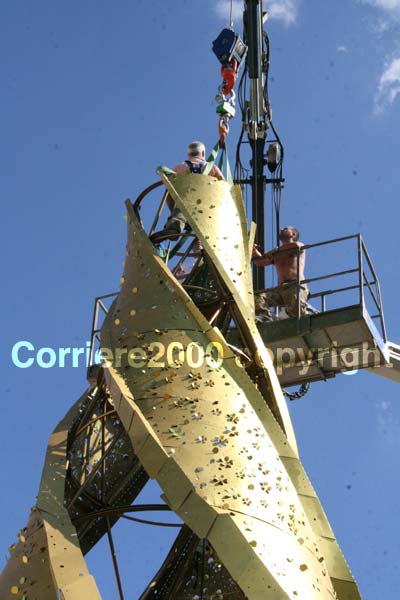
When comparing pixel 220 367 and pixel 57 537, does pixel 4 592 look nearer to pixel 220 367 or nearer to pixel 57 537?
pixel 57 537

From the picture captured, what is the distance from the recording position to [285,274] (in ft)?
53.2

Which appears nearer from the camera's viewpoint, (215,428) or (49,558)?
(49,558)

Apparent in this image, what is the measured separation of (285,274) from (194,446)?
4.69 m

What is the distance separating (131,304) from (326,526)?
3.14 meters

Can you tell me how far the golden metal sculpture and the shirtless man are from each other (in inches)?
57.9

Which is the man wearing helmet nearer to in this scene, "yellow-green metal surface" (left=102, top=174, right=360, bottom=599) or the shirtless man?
"yellow-green metal surface" (left=102, top=174, right=360, bottom=599)

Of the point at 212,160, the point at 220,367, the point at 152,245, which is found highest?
the point at 212,160

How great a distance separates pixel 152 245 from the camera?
1381 cm

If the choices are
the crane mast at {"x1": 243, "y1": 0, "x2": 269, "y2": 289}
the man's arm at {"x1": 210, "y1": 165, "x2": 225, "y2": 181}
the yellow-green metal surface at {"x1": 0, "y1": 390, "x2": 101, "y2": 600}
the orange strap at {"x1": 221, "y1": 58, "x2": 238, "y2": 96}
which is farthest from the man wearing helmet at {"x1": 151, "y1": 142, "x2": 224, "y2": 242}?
the crane mast at {"x1": 243, "y1": 0, "x2": 269, "y2": 289}

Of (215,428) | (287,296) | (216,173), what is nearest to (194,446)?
(215,428)

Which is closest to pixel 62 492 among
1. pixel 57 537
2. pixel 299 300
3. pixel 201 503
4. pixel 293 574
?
pixel 57 537

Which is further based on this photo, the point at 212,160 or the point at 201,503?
the point at 212,160

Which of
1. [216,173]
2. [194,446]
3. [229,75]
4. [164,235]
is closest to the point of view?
[194,446]

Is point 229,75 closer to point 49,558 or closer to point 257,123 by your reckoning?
point 257,123
